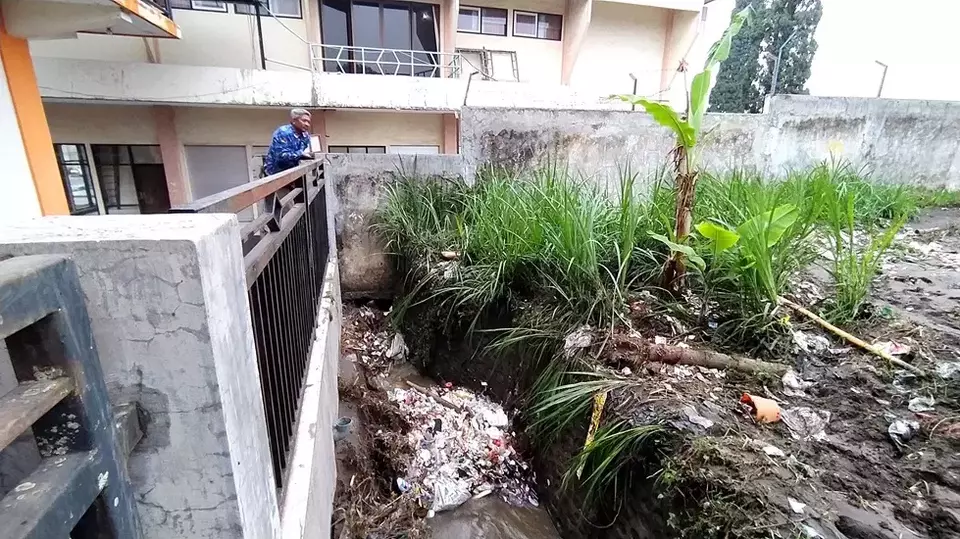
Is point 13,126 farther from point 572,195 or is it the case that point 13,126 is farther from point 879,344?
point 879,344

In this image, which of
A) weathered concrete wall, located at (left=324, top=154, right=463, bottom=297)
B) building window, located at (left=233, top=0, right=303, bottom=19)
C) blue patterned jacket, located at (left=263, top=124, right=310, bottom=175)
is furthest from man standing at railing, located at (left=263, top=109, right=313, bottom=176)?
building window, located at (left=233, top=0, right=303, bottom=19)

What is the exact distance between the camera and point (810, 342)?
2.14 meters

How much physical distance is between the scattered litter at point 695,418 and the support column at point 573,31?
9.50 m

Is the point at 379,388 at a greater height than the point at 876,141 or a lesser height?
lesser

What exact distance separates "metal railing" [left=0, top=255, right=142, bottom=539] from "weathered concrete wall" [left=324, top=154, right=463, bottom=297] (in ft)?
13.3

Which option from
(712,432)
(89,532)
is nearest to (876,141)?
(712,432)

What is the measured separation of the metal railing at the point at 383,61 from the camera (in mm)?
8258

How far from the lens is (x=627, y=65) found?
10469 mm

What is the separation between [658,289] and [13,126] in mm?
4732

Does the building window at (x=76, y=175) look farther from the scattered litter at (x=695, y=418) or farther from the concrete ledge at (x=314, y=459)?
the scattered litter at (x=695, y=418)

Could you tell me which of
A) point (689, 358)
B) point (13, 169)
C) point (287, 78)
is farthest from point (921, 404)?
point (287, 78)

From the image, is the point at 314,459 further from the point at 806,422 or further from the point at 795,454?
the point at 806,422

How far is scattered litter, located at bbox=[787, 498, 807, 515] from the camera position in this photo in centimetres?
130

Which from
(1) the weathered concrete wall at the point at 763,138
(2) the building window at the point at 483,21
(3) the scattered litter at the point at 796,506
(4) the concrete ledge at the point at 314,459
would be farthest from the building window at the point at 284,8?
(3) the scattered litter at the point at 796,506
